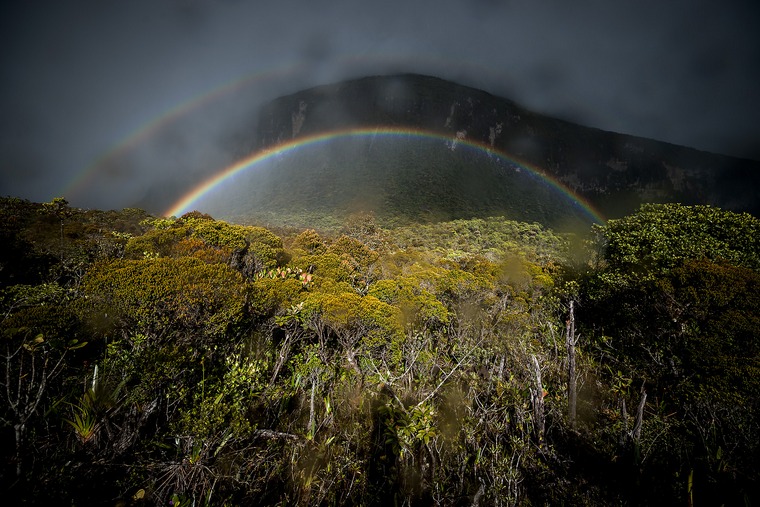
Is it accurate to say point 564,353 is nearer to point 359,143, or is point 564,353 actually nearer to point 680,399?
point 680,399

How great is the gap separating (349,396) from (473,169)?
13329 centimetres

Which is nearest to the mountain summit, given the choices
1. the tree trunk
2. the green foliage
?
the green foliage

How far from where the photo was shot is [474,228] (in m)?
72.4

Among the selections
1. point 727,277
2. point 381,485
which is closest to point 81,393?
point 381,485

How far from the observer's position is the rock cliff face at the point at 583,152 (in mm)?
130250

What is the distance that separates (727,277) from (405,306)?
8210 mm

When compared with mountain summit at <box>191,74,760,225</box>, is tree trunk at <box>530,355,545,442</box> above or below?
below

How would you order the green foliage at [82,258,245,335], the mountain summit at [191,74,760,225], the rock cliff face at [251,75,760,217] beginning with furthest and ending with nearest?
the rock cliff face at [251,75,760,217]
the mountain summit at [191,74,760,225]
the green foliage at [82,258,245,335]

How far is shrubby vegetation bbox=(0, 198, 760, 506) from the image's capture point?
3.80 meters

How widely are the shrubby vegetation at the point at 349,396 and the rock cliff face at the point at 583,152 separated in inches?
5224

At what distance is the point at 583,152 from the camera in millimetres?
170875

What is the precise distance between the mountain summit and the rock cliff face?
614mm

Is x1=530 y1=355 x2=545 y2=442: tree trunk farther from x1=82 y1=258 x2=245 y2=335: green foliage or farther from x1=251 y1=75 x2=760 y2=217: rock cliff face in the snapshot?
x1=251 y1=75 x2=760 y2=217: rock cliff face

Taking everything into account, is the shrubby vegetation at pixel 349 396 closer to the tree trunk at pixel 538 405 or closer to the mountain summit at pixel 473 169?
the tree trunk at pixel 538 405
